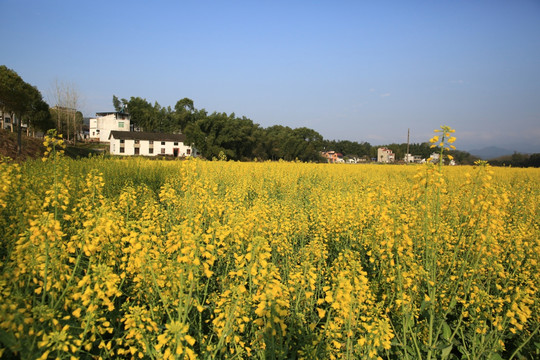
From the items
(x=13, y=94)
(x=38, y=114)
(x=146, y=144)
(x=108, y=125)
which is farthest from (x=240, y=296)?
(x=108, y=125)

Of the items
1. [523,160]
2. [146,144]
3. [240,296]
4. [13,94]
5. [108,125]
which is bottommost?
[240,296]

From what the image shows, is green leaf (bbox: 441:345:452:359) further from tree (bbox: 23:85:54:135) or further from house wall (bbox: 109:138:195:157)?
house wall (bbox: 109:138:195:157)

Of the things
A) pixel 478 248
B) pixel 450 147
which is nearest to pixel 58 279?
pixel 450 147

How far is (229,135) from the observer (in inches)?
2004

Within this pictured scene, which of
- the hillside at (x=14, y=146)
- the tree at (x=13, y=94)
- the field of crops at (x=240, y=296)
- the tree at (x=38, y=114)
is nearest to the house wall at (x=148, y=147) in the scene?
the tree at (x=38, y=114)

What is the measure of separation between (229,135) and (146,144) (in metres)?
23.5

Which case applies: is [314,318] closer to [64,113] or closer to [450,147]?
[450,147]

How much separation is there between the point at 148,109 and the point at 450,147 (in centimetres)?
10057

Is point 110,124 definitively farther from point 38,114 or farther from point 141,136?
point 38,114

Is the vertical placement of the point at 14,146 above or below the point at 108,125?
below

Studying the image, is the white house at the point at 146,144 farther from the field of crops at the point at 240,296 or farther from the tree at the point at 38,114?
the field of crops at the point at 240,296

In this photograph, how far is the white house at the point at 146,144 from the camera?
199 feet

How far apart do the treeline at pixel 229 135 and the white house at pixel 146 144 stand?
5610mm

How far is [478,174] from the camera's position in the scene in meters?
3.40
